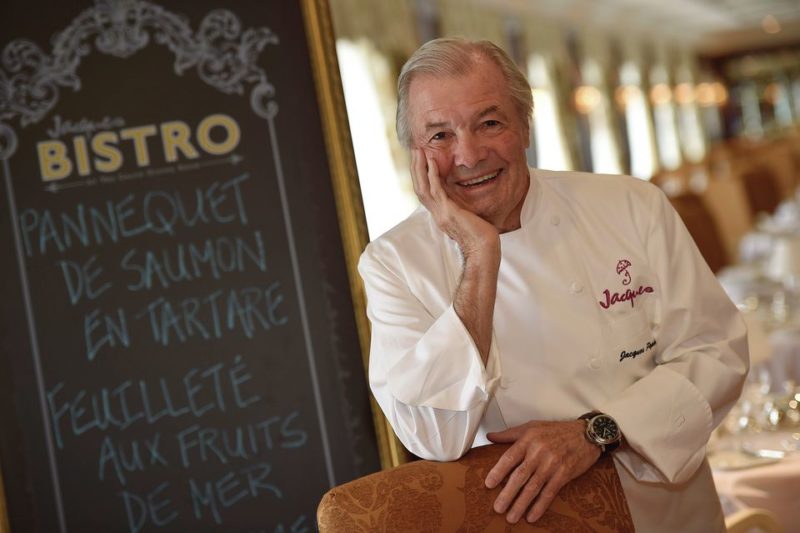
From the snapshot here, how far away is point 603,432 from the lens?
1.88m

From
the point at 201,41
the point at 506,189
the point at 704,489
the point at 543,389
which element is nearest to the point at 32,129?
the point at 201,41

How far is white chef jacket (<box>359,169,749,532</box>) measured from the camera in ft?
6.34

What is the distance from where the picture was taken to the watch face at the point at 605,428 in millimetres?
1876

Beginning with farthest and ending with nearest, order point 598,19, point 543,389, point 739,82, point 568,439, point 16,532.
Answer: point 739,82 → point 598,19 → point 16,532 → point 543,389 → point 568,439

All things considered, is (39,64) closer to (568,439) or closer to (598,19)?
(568,439)

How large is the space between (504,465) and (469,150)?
0.60 metres

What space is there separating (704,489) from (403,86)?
1038 mm

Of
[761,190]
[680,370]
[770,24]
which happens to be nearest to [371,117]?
[761,190]

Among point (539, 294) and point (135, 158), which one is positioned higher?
point (135, 158)

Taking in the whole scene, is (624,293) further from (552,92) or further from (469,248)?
(552,92)

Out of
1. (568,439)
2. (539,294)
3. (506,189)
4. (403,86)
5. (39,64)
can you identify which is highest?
(39,64)

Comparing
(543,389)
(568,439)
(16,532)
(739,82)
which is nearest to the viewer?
(568,439)

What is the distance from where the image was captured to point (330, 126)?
99.3 inches

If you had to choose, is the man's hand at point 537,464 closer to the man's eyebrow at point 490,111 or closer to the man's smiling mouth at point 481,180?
the man's smiling mouth at point 481,180
